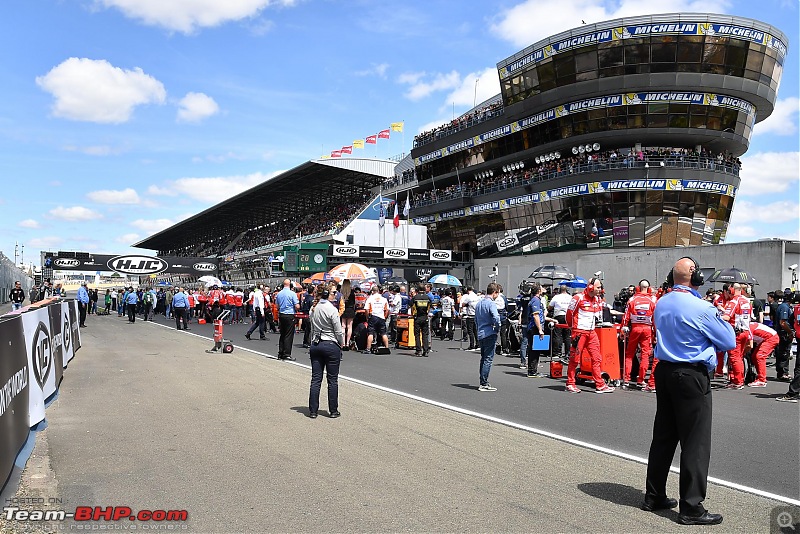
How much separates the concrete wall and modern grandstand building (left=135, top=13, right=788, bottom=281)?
3.93m

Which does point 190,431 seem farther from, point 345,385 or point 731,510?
point 731,510

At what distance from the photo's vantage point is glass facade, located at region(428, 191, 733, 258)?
40062mm

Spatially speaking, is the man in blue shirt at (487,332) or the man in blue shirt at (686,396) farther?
the man in blue shirt at (487,332)

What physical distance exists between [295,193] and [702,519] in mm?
68317

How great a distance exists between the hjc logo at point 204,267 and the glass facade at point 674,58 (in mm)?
37653

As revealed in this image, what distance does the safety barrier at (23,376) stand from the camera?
5730 mm

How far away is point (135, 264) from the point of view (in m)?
56.8

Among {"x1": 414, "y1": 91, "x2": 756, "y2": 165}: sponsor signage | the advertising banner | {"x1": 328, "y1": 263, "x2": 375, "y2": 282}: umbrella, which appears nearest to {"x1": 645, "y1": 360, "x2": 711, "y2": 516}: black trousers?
the advertising banner

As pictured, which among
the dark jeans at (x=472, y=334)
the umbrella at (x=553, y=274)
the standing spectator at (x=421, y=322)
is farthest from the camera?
the umbrella at (x=553, y=274)

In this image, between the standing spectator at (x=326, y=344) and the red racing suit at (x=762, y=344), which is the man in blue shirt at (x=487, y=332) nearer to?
the standing spectator at (x=326, y=344)

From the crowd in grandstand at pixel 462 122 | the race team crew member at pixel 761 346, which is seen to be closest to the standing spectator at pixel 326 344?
the race team crew member at pixel 761 346

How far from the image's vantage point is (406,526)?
453cm

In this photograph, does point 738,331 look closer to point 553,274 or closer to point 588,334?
point 588,334

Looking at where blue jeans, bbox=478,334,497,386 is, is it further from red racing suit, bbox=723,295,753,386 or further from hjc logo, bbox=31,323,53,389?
hjc logo, bbox=31,323,53,389
